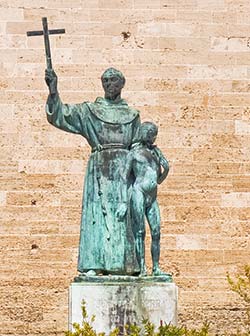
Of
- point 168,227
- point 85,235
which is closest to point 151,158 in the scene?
point 85,235

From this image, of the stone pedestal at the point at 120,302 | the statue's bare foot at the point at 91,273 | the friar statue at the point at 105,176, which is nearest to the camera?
the stone pedestal at the point at 120,302

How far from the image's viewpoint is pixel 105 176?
9445mm

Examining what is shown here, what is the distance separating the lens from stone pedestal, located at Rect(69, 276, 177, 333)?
29.3 ft

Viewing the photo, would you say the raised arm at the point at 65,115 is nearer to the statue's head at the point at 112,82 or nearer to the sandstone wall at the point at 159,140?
the statue's head at the point at 112,82

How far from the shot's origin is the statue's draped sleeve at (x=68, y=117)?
9.59 meters

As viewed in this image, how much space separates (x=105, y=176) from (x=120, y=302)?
1.06 metres

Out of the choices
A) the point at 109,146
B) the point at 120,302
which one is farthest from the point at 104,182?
the point at 120,302

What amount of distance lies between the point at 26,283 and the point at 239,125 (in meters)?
3.08

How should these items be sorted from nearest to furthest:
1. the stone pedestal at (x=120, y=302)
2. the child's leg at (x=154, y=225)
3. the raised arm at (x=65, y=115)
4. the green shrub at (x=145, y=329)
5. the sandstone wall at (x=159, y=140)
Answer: the green shrub at (x=145, y=329)
the stone pedestal at (x=120, y=302)
the child's leg at (x=154, y=225)
the raised arm at (x=65, y=115)
the sandstone wall at (x=159, y=140)

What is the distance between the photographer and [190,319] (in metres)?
13.4

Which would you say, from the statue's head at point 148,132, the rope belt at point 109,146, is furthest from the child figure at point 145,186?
the rope belt at point 109,146

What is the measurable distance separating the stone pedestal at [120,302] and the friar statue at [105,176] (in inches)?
10.7

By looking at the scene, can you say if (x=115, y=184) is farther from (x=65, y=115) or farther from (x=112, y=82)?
(x=112, y=82)

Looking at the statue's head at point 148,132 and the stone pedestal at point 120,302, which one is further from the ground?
the statue's head at point 148,132
